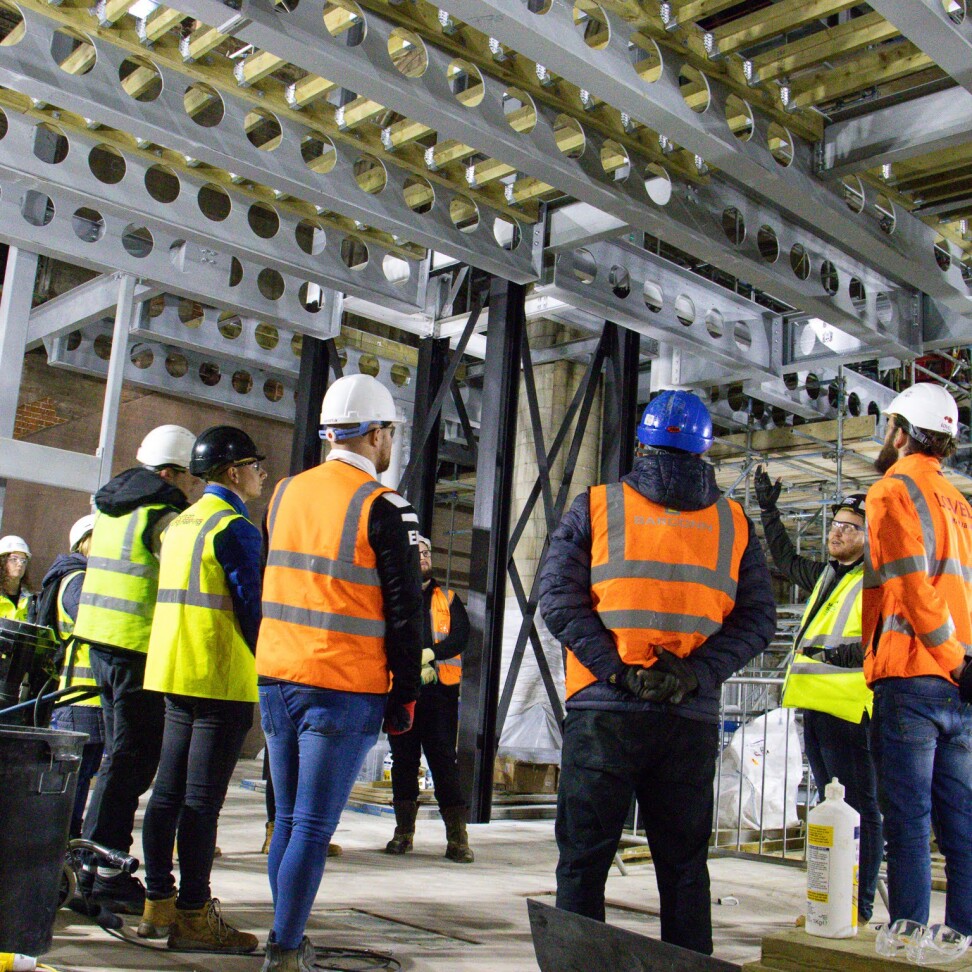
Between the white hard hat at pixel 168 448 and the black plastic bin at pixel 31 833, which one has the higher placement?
the white hard hat at pixel 168 448

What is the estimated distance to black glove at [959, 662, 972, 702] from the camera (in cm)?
355

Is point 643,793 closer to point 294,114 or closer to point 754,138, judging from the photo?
point 754,138

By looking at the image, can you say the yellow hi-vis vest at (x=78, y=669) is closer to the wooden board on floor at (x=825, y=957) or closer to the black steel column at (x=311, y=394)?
the wooden board on floor at (x=825, y=957)

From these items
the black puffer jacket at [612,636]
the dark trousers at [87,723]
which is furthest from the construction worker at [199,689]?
the black puffer jacket at [612,636]

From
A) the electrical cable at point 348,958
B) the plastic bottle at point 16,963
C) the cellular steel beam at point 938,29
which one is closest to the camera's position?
the plastic bottle at point 16,963

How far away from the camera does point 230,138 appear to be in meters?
6.32

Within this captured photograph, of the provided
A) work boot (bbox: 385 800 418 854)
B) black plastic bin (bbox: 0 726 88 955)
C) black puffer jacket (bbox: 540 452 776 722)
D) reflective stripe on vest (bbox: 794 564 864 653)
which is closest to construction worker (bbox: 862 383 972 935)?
black puffer jacket (bbox: 540 452 776 722)

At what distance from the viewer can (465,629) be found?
6883mm

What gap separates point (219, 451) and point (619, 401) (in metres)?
4.99

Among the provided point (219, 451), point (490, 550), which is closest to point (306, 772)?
point (219, 451)

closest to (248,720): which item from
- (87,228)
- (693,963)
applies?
(693,963)

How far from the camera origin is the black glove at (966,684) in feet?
11.7

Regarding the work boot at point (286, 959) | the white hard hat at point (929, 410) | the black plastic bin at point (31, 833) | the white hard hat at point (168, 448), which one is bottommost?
the work boot at point (286, 959)

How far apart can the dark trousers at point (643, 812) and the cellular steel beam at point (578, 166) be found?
3125 millimetres
